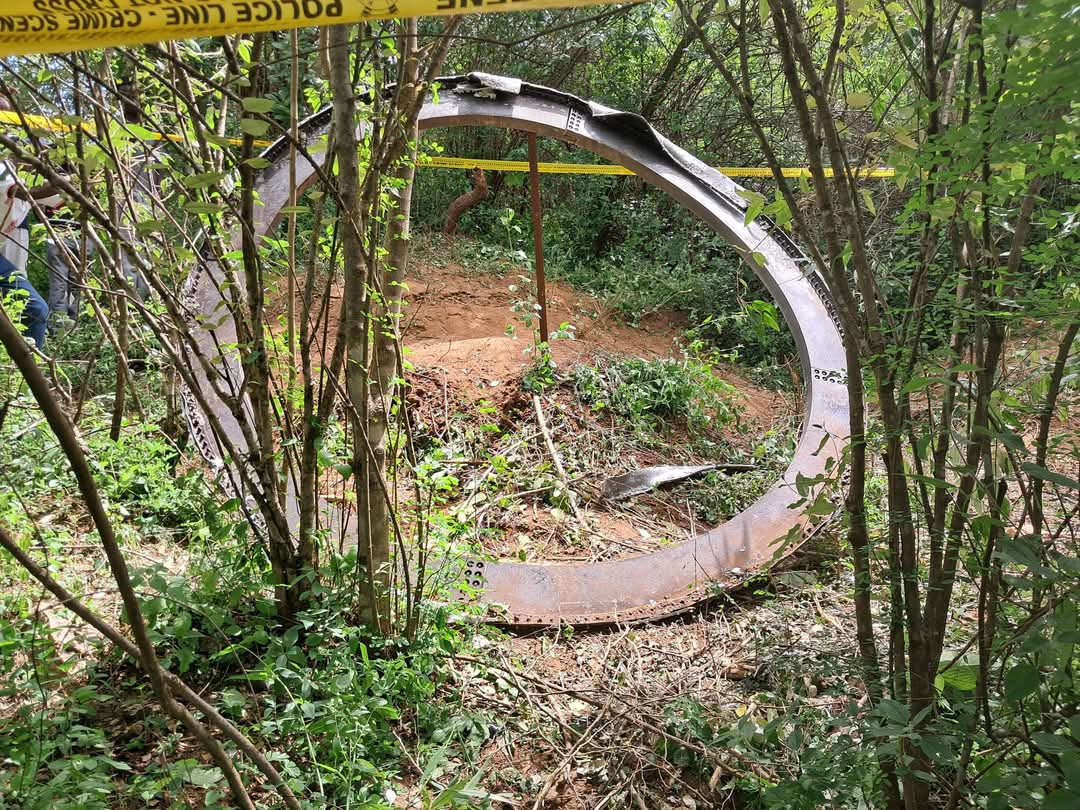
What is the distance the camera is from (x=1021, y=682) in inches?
46.0

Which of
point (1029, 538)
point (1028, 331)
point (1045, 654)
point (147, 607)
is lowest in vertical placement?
point (147, 607)

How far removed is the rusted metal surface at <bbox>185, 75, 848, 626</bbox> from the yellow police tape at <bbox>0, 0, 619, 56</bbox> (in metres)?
0.89

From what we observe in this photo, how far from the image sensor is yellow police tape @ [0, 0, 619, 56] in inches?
53.6

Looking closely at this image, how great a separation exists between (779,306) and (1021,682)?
3.99 m

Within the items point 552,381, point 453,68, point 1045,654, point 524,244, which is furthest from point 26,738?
point 453,68

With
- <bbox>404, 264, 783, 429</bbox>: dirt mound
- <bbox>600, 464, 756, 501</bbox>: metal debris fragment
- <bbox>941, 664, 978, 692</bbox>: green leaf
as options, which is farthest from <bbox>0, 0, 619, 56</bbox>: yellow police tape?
<bbox>404, 264, 783, 429</bbox>: dirt mound

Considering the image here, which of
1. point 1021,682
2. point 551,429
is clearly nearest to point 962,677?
point 1021,682

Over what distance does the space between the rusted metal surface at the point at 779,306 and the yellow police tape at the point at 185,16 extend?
89cm

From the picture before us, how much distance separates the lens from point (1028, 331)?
5.12ft

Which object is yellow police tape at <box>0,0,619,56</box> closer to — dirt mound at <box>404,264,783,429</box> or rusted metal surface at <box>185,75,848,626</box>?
rusted metal surface at <box>185,75,848,626</box>

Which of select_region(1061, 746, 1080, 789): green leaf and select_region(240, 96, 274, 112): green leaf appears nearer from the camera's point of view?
select_region(1061, 746, 1080, 789): green leaf

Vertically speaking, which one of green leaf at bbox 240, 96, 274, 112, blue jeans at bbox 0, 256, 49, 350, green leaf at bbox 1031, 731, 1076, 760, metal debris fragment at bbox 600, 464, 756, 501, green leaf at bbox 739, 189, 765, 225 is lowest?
metal debris fragment at bbox 600, 464, 756, 501

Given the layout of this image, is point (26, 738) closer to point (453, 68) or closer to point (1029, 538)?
point (1029, 538)

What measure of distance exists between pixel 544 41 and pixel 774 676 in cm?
873
